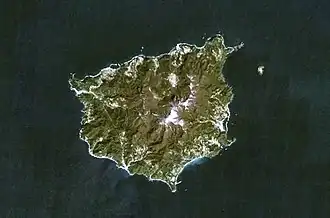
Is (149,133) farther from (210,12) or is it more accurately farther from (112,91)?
(210,12)

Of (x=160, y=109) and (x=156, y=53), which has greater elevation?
(x=156, y=53)

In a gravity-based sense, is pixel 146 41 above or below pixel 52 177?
above

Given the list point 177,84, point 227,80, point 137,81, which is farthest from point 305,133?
point 137,81
